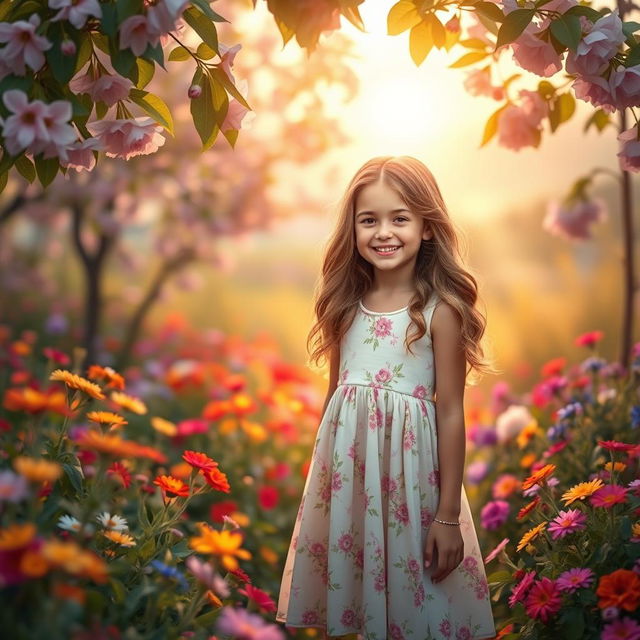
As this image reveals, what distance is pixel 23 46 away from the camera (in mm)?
1332

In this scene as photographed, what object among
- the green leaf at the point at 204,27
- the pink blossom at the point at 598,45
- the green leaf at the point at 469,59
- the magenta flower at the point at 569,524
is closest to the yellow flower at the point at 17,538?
the green leaf at the point at 204,27

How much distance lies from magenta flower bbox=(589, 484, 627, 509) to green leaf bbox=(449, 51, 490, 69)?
1.08 meters

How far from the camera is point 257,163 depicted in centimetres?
497

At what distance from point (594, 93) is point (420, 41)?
1.36 feet

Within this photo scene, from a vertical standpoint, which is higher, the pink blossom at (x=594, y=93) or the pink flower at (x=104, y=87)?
the pink blossom at (x=594, y=93)

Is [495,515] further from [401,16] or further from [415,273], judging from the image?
[401,16]

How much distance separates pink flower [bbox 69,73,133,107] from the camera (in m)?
1.50

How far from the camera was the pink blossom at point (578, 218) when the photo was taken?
2.94 m

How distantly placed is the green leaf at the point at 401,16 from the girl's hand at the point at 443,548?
110 cm

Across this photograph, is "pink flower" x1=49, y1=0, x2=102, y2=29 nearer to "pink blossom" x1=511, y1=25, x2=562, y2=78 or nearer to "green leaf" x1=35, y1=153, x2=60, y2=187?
"green leaf" x1=35, y1=153, x2=60, y2=187

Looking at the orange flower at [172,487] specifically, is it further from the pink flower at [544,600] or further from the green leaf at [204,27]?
the green leaf at [204,27]

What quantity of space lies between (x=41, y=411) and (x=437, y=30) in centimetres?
Answer: 110

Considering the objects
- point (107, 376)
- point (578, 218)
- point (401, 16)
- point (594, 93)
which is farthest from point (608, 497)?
point (578, 218)

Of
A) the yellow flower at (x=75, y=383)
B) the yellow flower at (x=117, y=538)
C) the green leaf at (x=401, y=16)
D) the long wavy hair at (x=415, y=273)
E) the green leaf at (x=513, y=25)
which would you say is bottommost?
the yellow flower at (x=117, y=538)
